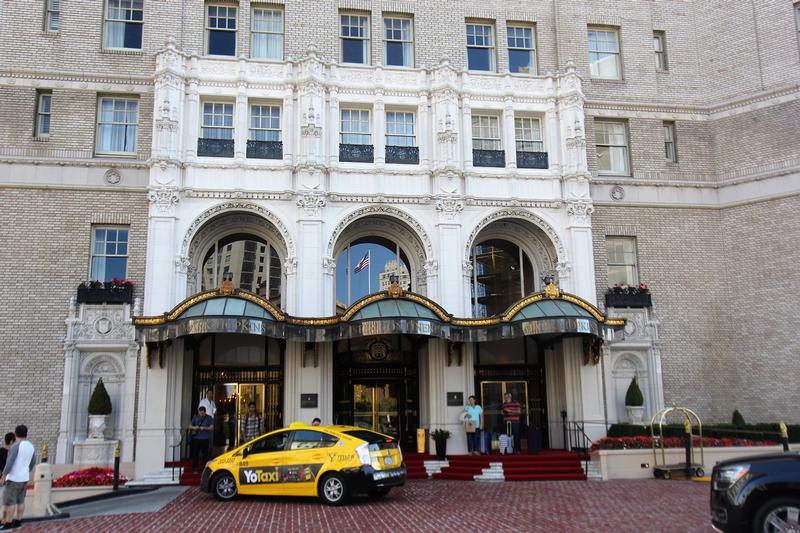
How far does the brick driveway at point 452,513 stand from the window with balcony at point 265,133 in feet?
35.3

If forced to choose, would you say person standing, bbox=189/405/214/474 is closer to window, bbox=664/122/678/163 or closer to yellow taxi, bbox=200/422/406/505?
yellow taxi, bbox=200/422/406/505

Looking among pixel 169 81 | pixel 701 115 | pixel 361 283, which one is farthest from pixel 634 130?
pixel 169 81

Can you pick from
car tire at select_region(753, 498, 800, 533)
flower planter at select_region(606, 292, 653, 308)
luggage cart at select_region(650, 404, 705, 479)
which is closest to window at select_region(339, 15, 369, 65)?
flower planter at select_region(606, 292, 653, 308)

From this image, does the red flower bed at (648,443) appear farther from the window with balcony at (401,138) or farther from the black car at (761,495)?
the window with balcony at (401,138)

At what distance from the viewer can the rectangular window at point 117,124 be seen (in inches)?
887

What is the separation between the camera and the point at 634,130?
2530 centimetres

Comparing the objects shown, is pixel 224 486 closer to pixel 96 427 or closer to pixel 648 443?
pixel 96 427

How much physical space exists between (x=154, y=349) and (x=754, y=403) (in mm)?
19125

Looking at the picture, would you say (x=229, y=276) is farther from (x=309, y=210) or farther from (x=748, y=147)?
(x=748, y=147)

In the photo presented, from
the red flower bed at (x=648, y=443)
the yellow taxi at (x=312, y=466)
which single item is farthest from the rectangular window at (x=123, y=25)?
the red flower bed at (x=648, y=443)

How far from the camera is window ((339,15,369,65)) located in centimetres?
2423

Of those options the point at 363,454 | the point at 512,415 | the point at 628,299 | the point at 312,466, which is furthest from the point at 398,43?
the point at 312,466

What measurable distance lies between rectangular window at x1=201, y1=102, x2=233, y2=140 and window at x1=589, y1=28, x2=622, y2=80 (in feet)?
43.0

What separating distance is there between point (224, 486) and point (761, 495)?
10701 millimetres
